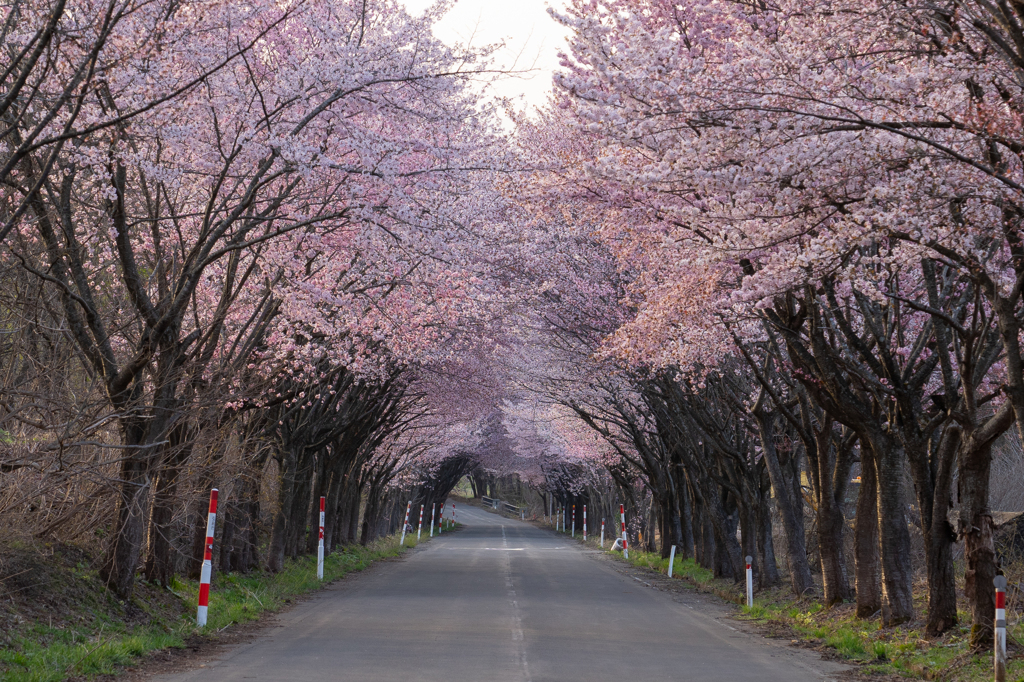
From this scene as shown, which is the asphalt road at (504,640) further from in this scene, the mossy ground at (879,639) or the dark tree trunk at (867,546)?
the dark tree trunk at (867,546)

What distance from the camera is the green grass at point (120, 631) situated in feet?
29.1

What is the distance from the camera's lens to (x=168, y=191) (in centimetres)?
1434

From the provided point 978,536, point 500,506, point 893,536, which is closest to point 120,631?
point 978,536

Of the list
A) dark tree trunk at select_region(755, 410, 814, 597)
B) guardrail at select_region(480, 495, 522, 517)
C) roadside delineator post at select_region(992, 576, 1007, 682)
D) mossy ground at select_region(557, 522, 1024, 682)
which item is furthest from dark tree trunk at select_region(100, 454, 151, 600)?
guardrail at select_region(480, 495, 522, 517)

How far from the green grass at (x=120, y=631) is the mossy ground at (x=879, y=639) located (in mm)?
7784

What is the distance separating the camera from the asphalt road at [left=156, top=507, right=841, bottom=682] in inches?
388

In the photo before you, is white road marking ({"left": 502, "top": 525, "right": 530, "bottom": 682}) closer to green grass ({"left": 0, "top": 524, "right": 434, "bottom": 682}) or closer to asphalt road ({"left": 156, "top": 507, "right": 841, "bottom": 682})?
asphalt road ({"left": 156, "top": 507, "right": 841, "bottom": 682})

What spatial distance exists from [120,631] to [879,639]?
935 centimetres

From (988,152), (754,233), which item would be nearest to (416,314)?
(754,233)

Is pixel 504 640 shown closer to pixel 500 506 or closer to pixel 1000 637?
pixel 1000 637

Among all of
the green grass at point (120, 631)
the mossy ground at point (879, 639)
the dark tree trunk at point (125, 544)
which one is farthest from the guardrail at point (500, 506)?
the dark tree trunk at point (125, 544)

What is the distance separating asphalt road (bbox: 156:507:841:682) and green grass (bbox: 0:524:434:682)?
2.32ft

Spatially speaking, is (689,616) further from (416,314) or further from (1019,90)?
(1019,90)

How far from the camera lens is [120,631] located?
37.9 feet
